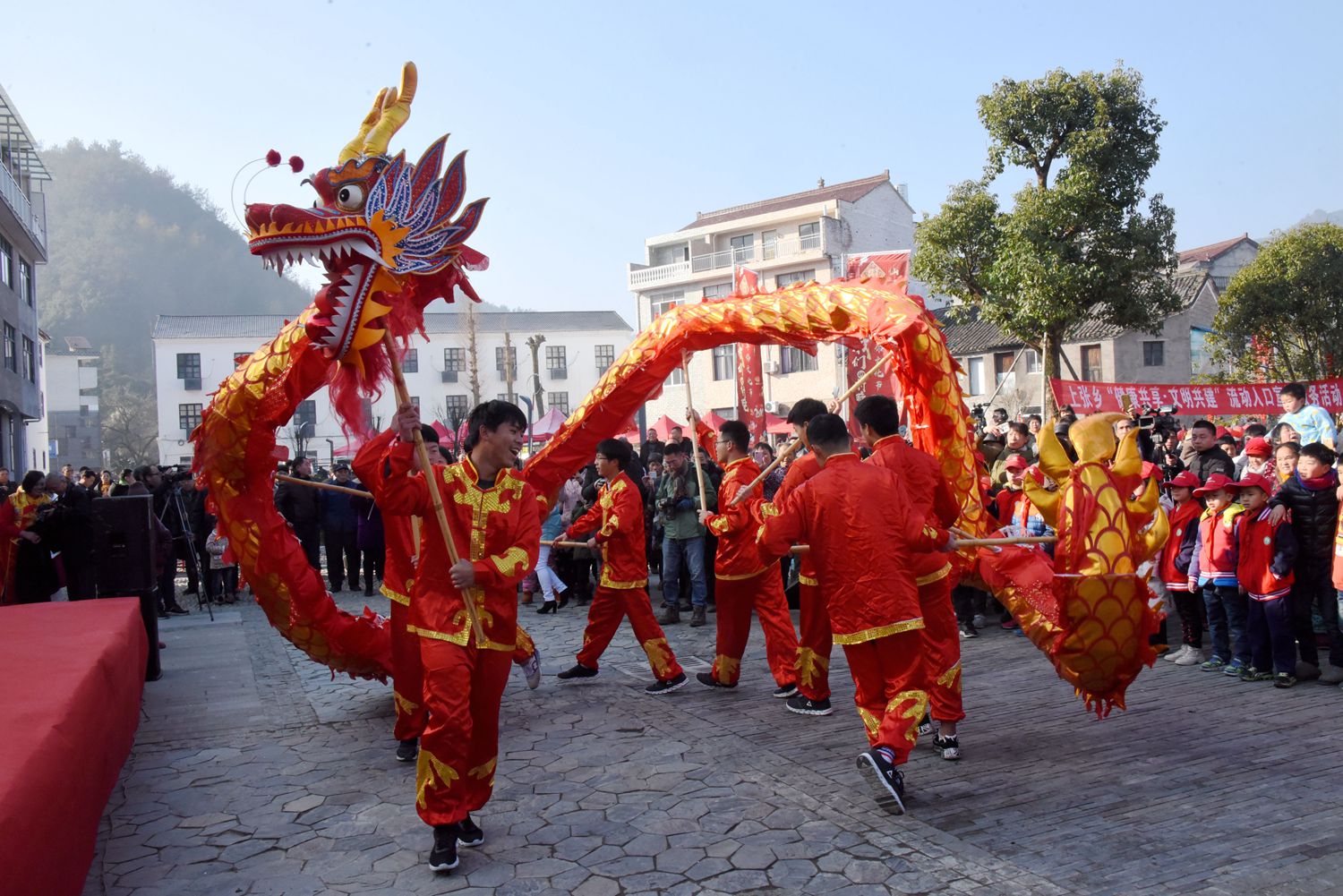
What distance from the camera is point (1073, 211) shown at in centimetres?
1883

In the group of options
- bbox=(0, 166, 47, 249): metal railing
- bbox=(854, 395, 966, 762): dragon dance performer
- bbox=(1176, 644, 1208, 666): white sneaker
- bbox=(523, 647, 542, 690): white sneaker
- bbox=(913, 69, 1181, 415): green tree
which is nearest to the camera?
bbox=(523, 647, 542, 690): white sneaker

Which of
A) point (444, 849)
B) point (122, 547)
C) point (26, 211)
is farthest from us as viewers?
point (26, 211)

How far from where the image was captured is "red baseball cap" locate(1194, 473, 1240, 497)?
668cm

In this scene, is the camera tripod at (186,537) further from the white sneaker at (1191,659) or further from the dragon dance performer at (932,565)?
the white sneaker at (1191,659)

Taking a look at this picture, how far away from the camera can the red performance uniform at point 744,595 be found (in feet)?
20.9

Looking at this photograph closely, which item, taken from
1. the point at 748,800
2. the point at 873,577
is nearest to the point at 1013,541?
the point at 873,577

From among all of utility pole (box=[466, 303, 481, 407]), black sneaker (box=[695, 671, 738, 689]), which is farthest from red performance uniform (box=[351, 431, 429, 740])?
utility pole (box=[466, 303, 481, 407])

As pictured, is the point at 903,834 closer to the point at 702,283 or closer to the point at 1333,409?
the point at 1333,409

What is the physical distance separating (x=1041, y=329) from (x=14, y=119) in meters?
24.0

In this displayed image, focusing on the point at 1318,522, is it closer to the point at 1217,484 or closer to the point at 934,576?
the point at 1217,484

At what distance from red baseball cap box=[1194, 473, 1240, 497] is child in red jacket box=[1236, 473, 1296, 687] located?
8cm

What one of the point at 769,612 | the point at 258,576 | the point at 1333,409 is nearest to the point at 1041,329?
the point at 1333,409

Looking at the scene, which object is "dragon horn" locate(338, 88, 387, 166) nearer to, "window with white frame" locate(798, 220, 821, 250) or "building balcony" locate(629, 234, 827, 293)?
"building balcony" locate(629, 234, 827, 293)

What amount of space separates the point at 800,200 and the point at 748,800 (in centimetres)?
4066
